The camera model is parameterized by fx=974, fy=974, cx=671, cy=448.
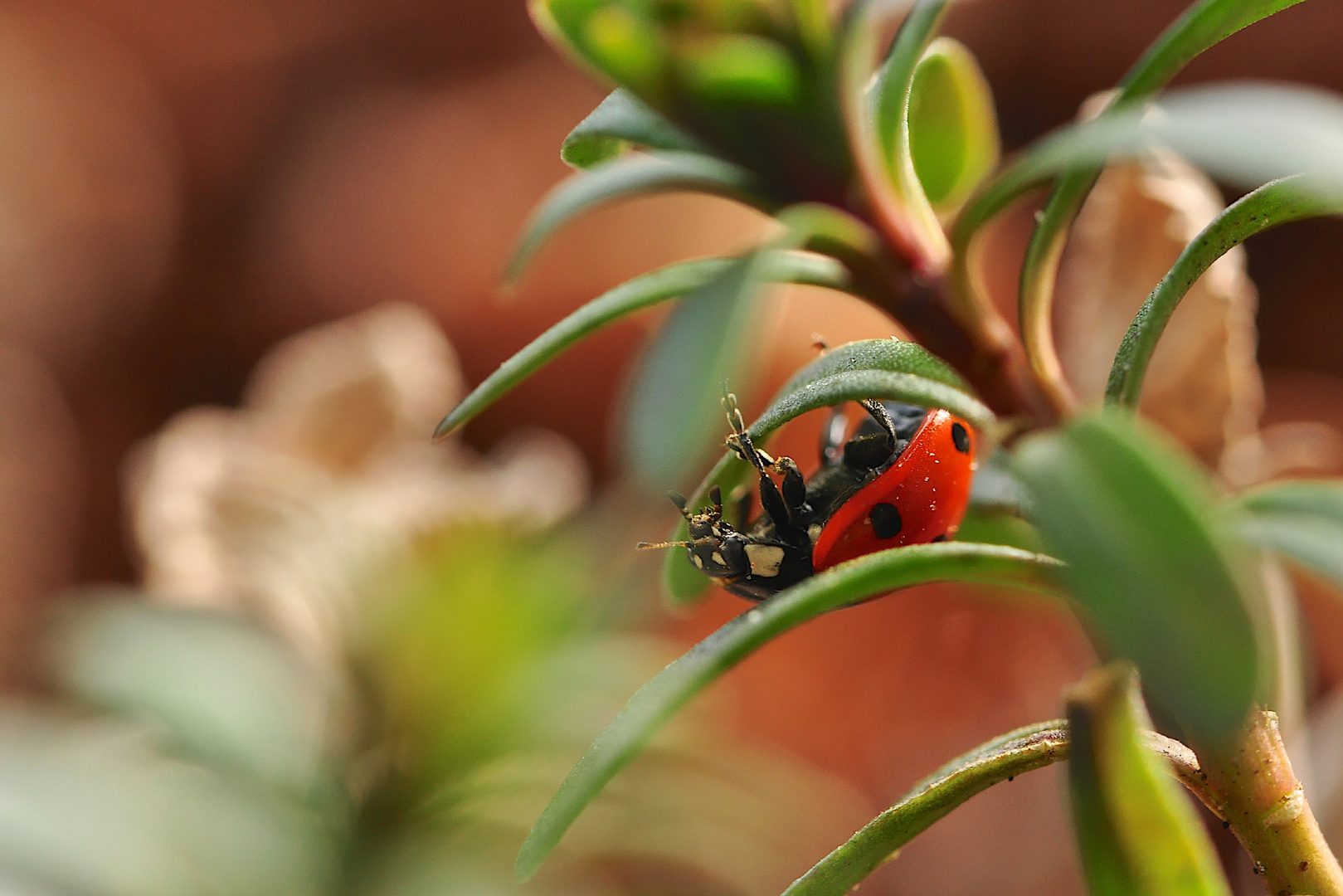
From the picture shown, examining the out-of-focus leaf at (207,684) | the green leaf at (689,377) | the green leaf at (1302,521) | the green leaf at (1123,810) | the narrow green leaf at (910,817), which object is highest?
the out-of-focus leaf at (207,684)

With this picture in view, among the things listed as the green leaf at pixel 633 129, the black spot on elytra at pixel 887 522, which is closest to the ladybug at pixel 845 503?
the black spot on elytra at pixel 887 522

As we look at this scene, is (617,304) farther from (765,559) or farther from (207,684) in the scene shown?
(207,684)

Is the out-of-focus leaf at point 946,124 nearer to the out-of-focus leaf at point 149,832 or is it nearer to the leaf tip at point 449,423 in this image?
the leaf tip at point 449,423

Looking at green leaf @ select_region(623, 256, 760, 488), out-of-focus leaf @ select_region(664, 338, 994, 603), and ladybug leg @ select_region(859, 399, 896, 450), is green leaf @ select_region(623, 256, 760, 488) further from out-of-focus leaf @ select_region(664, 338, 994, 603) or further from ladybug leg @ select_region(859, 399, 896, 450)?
ladybug leg @ select_region(859, 399, 896, 450)

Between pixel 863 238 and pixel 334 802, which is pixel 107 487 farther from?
pixel 863 238

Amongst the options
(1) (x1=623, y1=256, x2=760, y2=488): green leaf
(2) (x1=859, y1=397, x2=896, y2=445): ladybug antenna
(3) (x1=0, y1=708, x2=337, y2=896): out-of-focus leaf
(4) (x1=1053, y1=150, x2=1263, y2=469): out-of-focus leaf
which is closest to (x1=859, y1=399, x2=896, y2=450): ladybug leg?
(2) (x1=859, y1=397, x2=896, y2=445): ladybug antenna

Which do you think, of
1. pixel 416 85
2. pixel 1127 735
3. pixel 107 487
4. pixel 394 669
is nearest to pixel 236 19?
pixel 416 85
